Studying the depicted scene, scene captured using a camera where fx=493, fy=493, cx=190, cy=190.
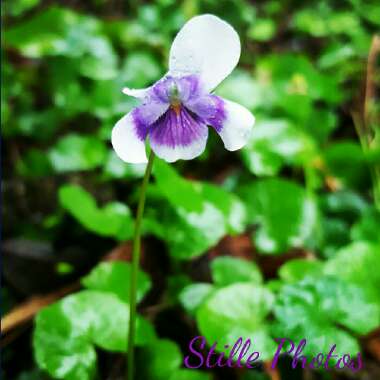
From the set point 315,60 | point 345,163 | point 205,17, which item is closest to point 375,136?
point 345,163

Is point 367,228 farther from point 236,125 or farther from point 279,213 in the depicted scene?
point 236,125

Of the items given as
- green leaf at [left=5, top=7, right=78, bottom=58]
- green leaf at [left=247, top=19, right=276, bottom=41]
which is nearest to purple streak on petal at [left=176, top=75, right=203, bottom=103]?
green leaf at [left=5, top=7, right=78, bottom=58]

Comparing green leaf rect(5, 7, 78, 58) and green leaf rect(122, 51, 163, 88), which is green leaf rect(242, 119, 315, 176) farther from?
green leaf rect(5, 7, 78, 58)

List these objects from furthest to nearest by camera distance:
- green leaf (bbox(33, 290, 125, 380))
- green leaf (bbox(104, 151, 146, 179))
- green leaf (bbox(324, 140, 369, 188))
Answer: green leaf (bbox(324, 140, 369, 188)), green leaf (bbox(104, 151, 146, 179)), green leaf (bbox(33, 290, 125, 380))

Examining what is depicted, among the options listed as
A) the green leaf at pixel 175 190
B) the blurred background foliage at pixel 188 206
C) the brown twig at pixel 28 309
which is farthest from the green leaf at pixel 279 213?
the brown twig at pixel 28 309

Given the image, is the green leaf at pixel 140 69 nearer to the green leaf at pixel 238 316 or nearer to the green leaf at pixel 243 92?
the green leaf at pixel 243 92

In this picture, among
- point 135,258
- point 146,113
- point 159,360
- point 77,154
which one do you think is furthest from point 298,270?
point 77,154

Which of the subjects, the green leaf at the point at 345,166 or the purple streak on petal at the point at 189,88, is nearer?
the purple streak on petal at the point at 189,88
